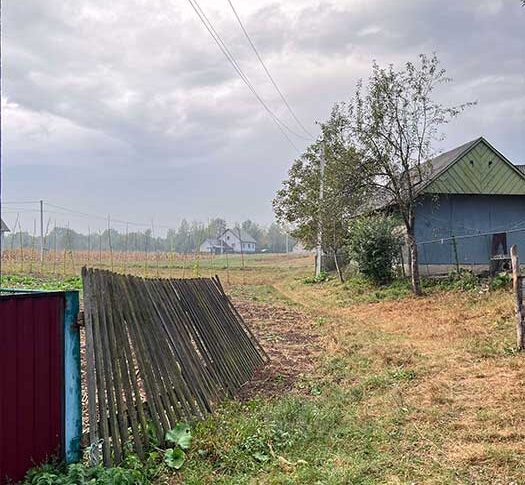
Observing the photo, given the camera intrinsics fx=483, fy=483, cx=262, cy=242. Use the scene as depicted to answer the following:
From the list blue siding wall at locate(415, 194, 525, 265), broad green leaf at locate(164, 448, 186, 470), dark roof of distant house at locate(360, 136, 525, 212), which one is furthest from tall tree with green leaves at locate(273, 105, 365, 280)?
broad green leaf at locate(164, 448, 186, 470)

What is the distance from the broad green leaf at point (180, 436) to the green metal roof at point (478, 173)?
14.8 metres

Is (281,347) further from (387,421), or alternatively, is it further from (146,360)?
(146,360)

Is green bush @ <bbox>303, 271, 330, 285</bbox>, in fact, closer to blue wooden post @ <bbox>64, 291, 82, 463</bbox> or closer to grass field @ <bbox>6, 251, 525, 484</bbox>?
grass field @ <bbox>6, 251, 525, 484</bbox>

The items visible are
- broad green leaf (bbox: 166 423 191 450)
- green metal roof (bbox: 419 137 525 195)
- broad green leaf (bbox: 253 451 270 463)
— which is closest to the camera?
broad green leaf (bbox: 253 451 270 463)

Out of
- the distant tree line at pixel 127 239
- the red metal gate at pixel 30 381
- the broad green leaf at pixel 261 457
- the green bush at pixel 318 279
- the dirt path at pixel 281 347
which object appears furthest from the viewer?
the distant tree line at pixel 127 239

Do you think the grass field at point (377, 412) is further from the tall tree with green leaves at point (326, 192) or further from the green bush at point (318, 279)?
the green bush at point (318, 279)

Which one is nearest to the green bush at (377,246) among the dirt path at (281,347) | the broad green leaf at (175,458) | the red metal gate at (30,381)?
the dirt path at (281,347)

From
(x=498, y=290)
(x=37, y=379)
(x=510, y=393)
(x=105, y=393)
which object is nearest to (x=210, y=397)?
(x=105, y=393)

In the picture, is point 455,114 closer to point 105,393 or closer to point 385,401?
point 385,401

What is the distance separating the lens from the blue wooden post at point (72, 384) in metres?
3.24

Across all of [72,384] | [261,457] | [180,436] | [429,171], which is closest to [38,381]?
[72,384]

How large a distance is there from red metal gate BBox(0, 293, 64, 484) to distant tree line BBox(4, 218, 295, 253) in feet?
60.9

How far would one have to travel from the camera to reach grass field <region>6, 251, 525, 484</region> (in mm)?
3408

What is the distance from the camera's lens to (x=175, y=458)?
3.46 meters
